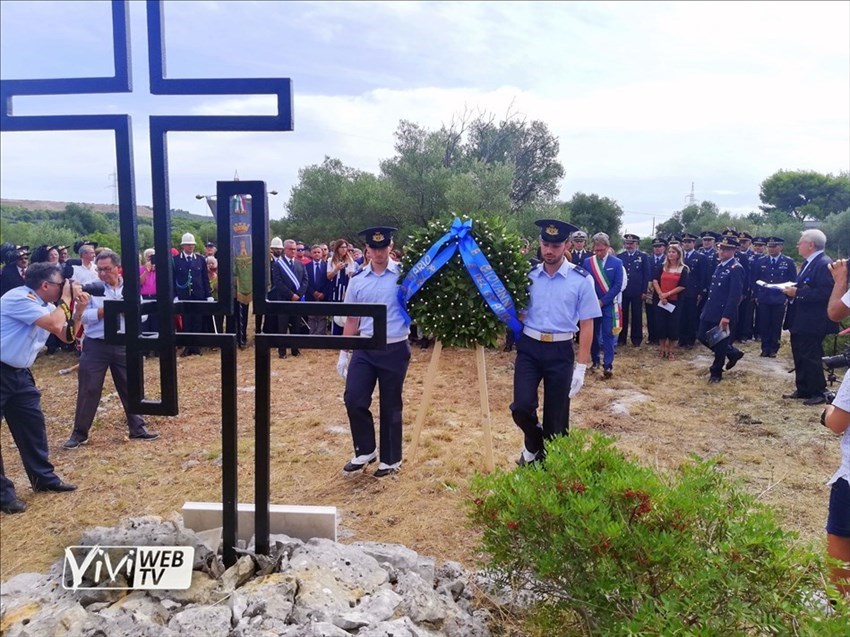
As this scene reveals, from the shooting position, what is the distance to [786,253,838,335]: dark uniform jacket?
→ 24.7ft

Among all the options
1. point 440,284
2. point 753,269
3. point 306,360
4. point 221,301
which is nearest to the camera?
point 221,301

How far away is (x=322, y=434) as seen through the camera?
267 inches

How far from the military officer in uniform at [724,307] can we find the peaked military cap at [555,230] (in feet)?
15.8

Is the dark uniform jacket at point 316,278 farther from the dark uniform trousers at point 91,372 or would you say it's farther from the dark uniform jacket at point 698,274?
the dark uniform jacket at point 698,274

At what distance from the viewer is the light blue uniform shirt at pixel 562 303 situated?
4.92 metres

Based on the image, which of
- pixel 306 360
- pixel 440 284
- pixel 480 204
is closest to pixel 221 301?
pixel 440 284

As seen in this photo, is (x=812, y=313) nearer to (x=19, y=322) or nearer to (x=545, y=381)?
(x=545, y=381)

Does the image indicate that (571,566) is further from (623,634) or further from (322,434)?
(322,434)

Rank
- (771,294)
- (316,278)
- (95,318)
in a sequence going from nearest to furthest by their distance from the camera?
(95,318) → (771,294) → (316,278)

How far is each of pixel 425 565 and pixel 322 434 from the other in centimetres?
372

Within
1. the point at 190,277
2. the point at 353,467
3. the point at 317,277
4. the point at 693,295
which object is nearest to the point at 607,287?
the point at 693,295

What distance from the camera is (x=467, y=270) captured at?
4973 millimetres
